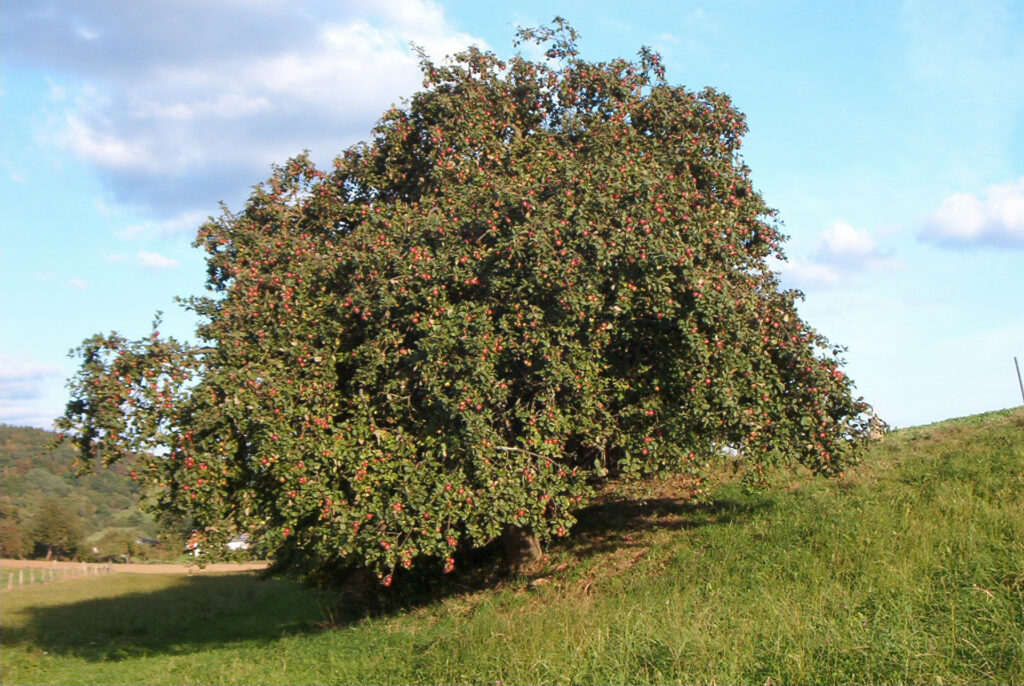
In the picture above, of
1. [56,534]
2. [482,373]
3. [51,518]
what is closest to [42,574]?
[56,534]

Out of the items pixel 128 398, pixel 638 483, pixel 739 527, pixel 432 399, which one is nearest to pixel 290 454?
pixel 432 399

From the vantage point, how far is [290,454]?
9297mm

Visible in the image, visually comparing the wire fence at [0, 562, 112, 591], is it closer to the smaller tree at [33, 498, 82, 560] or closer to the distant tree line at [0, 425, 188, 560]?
the distant tree line at [0, 425, 188, 560]

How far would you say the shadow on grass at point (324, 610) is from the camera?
13469 mm

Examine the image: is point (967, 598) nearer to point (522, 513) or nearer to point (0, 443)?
point (522, 513)

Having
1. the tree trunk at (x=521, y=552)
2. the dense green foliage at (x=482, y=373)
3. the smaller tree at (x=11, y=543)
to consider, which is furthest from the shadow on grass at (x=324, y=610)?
the smaller tree at (x=11, y=543)

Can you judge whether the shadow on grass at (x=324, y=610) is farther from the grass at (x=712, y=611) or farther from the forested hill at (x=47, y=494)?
the forested hill at (x=47, y=494)

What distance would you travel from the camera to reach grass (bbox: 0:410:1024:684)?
6.66 metres

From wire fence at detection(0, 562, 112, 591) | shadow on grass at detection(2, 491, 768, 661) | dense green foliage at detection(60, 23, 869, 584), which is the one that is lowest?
wire fence at detection(0, 562, 112, 591)

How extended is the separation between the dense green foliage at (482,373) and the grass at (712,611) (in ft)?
4.71

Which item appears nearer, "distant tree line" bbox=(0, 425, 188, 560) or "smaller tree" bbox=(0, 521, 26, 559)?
"smaller tree" bbox=(0, 521, 26, 559)

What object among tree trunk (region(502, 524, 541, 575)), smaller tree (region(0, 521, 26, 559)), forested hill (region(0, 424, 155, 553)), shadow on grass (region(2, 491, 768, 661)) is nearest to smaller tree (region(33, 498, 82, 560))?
forested hill (region(0, 424, 155, 553))

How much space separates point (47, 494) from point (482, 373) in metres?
63.9

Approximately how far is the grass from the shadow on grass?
0.09 meters
